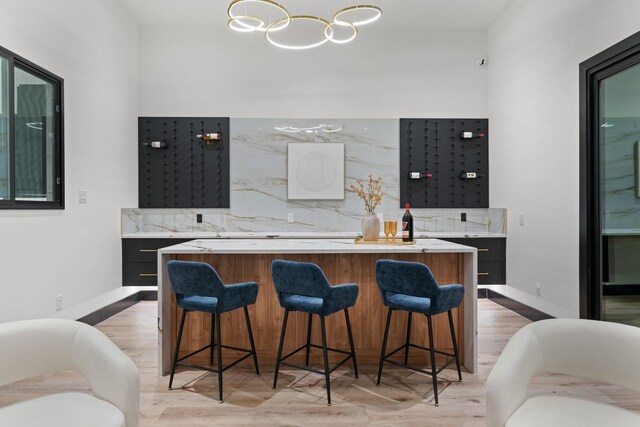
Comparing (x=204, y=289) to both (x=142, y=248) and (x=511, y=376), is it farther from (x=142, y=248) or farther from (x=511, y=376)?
(x=142, y=248)

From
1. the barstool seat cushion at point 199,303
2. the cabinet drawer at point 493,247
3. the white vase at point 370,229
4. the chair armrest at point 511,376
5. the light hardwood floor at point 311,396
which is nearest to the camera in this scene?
the chair armrest at point 511,376

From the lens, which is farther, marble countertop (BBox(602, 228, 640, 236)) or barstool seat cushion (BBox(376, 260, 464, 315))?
marble countertop (BBox(602, 228, 640, 236))

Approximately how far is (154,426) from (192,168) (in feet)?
12.3

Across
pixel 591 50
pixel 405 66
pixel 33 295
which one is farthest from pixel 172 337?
pixel 405 66

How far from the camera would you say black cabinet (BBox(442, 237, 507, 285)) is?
5098 mm

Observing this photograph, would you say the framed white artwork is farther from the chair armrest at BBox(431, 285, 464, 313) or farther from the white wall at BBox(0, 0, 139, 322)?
the chair armrest at BBox(431, 285, 464, 313)

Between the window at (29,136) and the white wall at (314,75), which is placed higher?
the white wall at (314,75)

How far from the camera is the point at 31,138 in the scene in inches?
136

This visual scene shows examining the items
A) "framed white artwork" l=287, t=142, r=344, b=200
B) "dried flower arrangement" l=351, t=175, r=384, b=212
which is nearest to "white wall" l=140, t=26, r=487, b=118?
"framed white artwork" l=287, t=142, r=344, b=200

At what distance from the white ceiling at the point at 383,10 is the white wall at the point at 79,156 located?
14.0 inches

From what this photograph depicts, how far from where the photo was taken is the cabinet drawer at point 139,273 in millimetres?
5000

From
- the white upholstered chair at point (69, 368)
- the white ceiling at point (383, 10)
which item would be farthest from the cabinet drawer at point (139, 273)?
the white upholstered chair at point (69, 368)

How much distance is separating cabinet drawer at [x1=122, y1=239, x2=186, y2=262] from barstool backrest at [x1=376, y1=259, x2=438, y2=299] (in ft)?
10.6

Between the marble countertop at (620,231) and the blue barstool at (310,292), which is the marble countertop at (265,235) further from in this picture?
the blue barstool at (310,292)
